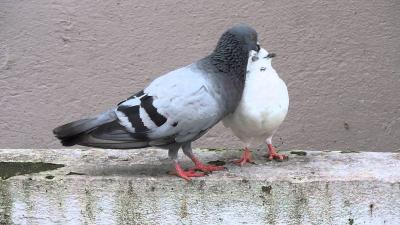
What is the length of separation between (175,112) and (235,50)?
1.20ft

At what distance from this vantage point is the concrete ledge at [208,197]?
2881 mm

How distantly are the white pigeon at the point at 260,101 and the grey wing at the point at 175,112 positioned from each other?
164mm

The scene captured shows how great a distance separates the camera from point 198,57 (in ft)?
14.4

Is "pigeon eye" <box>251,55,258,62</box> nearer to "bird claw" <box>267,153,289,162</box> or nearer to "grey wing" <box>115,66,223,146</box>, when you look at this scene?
"grey wing" <box>115,66,223,146</box>

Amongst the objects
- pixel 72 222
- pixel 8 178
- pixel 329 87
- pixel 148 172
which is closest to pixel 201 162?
pixel 148 172

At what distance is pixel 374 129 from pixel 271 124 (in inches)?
66.7

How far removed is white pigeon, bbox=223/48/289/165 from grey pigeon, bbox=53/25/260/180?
0.07 metres

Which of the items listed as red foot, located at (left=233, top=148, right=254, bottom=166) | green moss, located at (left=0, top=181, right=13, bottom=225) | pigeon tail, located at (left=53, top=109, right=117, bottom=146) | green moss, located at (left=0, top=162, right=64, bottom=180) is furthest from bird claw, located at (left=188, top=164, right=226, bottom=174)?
green moss, located at (left=0, top=181, right=13, bottom=225)

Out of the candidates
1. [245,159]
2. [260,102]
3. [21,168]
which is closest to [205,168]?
[245,159]

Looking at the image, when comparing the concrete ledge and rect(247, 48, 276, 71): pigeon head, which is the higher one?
rect(247, 48, 276, 71): pigeon head

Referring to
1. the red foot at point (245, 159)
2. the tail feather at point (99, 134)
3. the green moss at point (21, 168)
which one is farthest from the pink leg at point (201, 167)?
the green moss at point (21, 168)

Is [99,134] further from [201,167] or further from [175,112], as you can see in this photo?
[201,167]

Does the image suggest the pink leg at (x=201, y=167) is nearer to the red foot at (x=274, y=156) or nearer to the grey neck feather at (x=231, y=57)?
the red foot at (x=274, y=156)

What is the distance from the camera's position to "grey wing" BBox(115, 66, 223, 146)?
8.95 feet
